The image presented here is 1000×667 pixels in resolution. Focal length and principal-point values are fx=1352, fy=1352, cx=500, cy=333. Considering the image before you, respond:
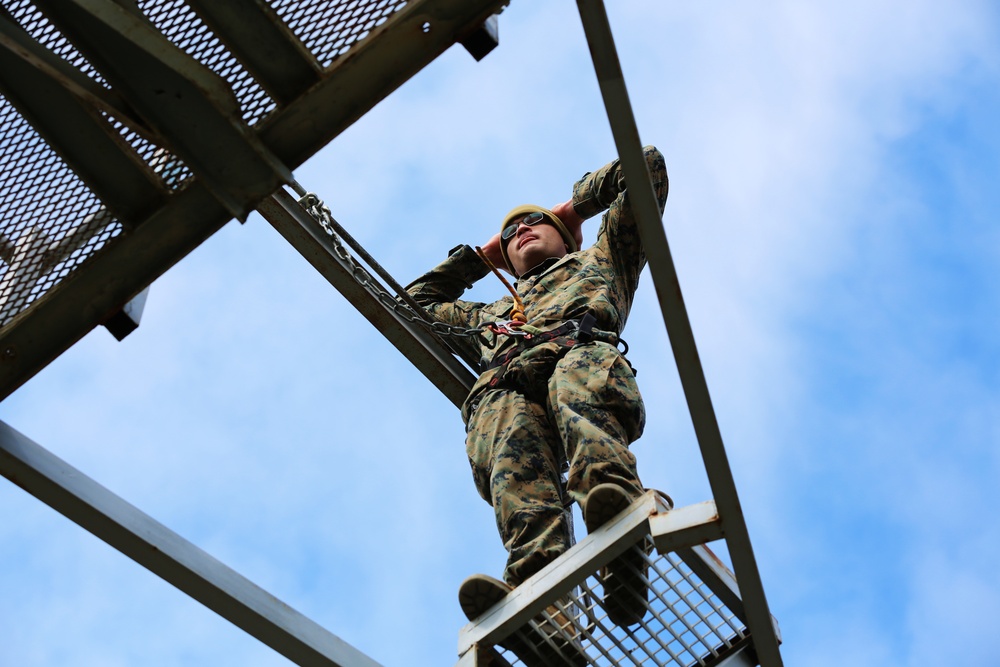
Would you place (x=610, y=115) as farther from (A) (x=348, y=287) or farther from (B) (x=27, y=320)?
(A) (x=348, y=287)

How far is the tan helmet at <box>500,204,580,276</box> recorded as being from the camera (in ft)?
25.8

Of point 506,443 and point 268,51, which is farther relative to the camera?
point 506,443

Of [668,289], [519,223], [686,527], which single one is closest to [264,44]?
[668,289]

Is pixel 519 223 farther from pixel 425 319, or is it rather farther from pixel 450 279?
pixel 425 319

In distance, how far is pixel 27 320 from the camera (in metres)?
4.26

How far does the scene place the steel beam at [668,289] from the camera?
3.76 metres

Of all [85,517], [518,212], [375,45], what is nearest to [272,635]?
[85,517]

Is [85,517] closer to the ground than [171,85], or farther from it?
closer to the ground

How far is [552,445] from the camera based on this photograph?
6.09 m

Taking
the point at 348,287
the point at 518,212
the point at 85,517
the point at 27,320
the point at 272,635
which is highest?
the point at 518,212

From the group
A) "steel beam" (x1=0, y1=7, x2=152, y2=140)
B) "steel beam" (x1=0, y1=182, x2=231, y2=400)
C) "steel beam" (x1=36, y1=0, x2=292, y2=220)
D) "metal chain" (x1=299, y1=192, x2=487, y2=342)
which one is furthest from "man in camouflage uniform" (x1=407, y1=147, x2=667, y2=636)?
"steel beam" (x1=0, y1=7, x2=152, y2=140)

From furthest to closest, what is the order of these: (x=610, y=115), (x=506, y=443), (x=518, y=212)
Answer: (x=518, y=212) < (x=506, y=443) < (x=610, y=115)

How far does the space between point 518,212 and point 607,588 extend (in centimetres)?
351

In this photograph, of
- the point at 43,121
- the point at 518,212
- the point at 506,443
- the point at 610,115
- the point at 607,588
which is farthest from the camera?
the point at 518,212
